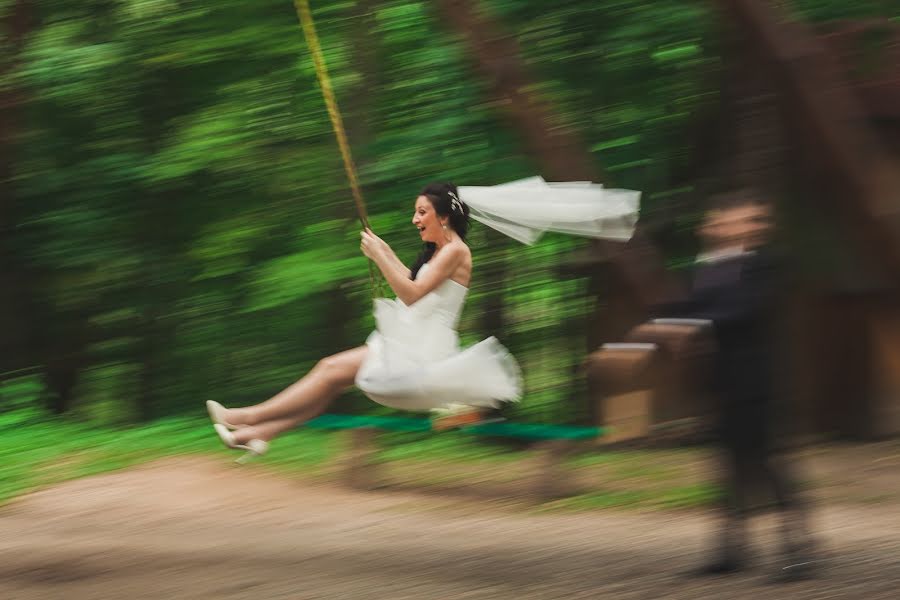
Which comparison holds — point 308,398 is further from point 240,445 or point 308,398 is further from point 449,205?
point 449,205

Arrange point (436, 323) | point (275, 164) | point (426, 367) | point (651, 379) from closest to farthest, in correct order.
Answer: point (426, 367) < point (436, 323) < point (651, 379) < point (275, 164)

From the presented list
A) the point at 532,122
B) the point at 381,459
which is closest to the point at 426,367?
the point at 381,459

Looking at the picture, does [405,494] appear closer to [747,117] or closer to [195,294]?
[747,117]

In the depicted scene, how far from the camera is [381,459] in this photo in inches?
349

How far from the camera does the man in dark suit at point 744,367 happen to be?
17.1 ft

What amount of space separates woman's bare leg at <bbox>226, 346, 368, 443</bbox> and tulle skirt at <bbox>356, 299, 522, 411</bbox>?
222 millimetres

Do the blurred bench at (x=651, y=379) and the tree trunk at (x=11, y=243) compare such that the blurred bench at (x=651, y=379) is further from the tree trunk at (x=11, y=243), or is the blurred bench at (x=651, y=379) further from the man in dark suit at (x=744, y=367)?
the tree trunk at (x=11, y=243)

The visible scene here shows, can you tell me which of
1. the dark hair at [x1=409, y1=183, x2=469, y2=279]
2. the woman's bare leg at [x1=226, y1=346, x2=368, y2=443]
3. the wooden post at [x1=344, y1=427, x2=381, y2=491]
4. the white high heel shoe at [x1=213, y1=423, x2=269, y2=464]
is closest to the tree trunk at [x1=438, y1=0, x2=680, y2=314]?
the dark hair at [x1=409, y1=183, x2=469, y2=279]

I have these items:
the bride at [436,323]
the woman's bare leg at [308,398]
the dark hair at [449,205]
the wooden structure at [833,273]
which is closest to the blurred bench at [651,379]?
the wooden structure at [833,273]

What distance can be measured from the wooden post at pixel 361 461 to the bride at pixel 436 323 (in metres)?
0.83

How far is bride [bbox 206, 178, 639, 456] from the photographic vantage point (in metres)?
7.22

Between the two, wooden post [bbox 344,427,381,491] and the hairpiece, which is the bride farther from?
wooden post [bbox 344,427,381,491]

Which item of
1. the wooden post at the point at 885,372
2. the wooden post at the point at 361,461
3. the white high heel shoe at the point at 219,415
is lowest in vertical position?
the wooden post at the point at 885,372

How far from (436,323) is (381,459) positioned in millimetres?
1799
